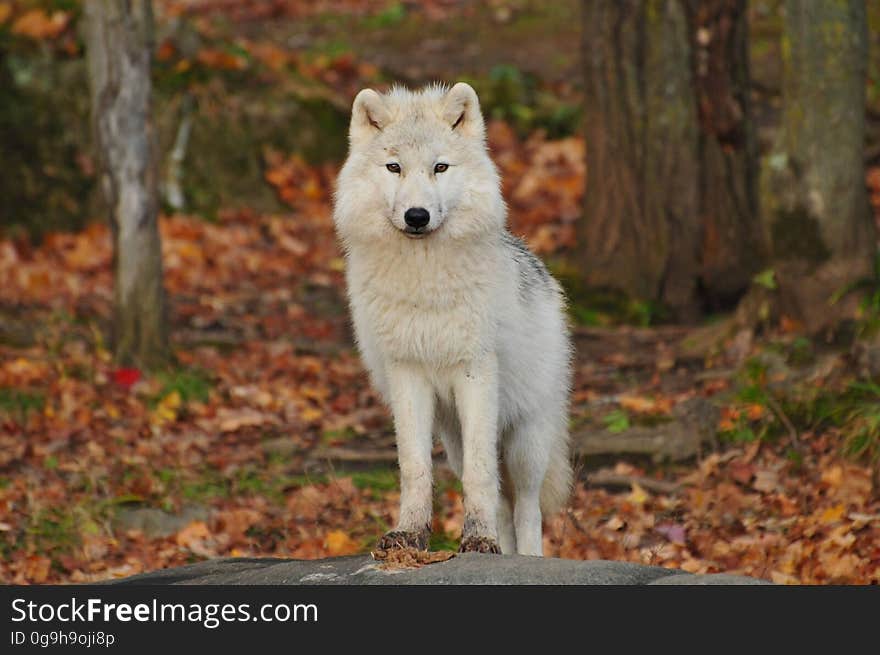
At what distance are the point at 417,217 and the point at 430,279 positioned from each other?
0.39m

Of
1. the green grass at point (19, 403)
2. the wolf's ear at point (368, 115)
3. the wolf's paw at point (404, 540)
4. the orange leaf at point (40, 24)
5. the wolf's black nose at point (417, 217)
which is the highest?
the orange leaf at point (40, 24)

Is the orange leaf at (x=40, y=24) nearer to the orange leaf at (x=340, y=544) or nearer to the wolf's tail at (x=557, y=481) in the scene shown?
the orange leaf at (x=340, y=544)

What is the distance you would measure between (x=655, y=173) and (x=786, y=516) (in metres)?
4.89

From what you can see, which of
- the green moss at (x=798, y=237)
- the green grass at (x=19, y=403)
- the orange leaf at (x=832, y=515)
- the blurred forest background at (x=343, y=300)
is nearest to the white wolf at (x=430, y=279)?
the blurred forest background at (x=343, y=300)

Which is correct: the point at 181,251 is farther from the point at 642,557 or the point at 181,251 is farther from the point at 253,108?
the point at 642,557

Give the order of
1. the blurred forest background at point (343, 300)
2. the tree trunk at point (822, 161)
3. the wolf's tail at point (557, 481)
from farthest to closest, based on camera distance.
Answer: the tree trunk at point (822, 161), the blurred forest background at point (343, 300), the wolf's tail at point (557, 481)

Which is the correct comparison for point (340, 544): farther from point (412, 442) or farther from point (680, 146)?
point (680, 146)

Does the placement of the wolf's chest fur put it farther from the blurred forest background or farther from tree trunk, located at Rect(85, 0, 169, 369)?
tree trunk, located at Rect(85, 0, 169, 369)

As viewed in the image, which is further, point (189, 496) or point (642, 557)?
point (189, 496)

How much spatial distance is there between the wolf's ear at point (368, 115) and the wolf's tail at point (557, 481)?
6.56 ft

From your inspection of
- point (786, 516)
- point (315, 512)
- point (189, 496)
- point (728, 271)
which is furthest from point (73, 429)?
point (728, 271)

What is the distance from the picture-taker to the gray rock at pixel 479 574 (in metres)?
5.54

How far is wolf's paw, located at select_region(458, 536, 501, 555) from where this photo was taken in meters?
6.13
